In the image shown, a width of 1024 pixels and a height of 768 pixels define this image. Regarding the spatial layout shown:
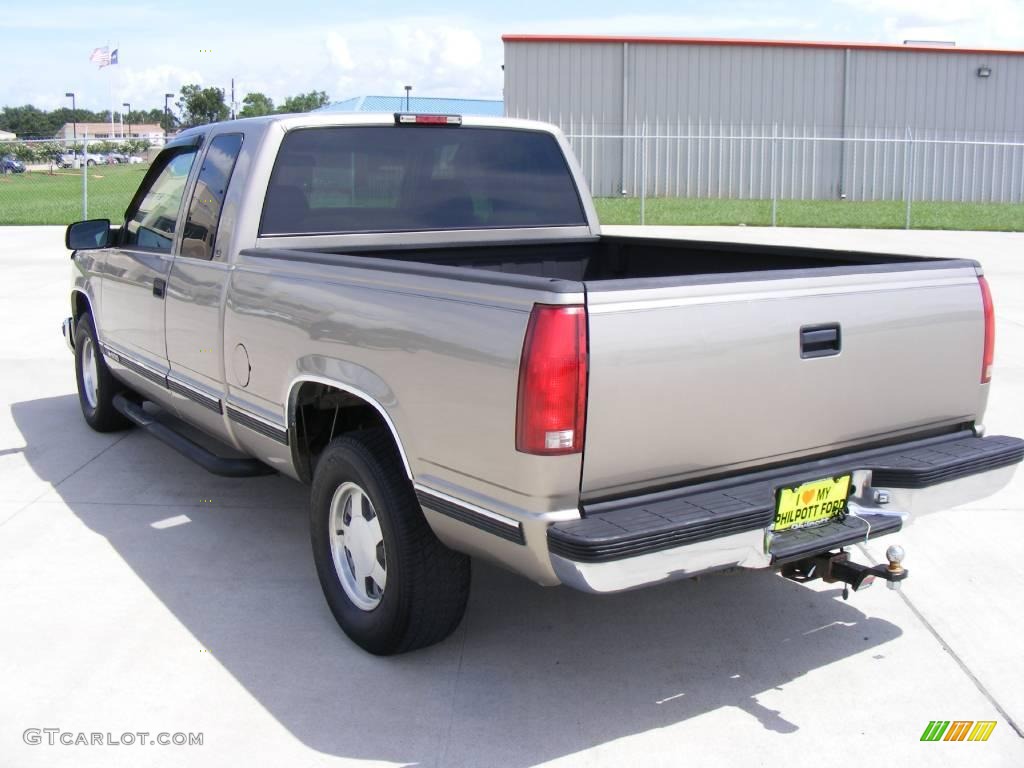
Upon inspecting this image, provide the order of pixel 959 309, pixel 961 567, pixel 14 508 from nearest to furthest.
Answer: pixel 959 309 → pixel 961 567 → pixel 14 508

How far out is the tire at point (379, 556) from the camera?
3641 millimetres

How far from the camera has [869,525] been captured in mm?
3545

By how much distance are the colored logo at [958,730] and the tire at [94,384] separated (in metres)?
4.96

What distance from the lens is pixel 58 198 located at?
1171 inches

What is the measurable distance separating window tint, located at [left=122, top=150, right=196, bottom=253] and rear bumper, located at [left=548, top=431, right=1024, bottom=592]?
10.3 ft

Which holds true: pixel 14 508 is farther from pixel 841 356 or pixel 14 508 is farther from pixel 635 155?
pixel 635 155

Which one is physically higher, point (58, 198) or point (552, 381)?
point (58, 198)

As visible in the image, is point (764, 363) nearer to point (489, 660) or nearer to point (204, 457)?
point (489, 660)

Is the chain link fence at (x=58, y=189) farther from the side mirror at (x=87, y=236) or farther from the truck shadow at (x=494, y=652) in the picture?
the truck shadow at (x=494, y=652)

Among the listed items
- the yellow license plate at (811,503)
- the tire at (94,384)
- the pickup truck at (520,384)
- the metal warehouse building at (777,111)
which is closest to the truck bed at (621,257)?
the pickup truck at (520,384)

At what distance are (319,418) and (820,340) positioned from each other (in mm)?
2022

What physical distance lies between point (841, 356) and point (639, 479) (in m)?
0.85

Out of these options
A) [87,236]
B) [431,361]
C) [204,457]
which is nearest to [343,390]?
[431,361]

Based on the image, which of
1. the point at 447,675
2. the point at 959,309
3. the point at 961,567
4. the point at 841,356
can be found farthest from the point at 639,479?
the point at 961,567
